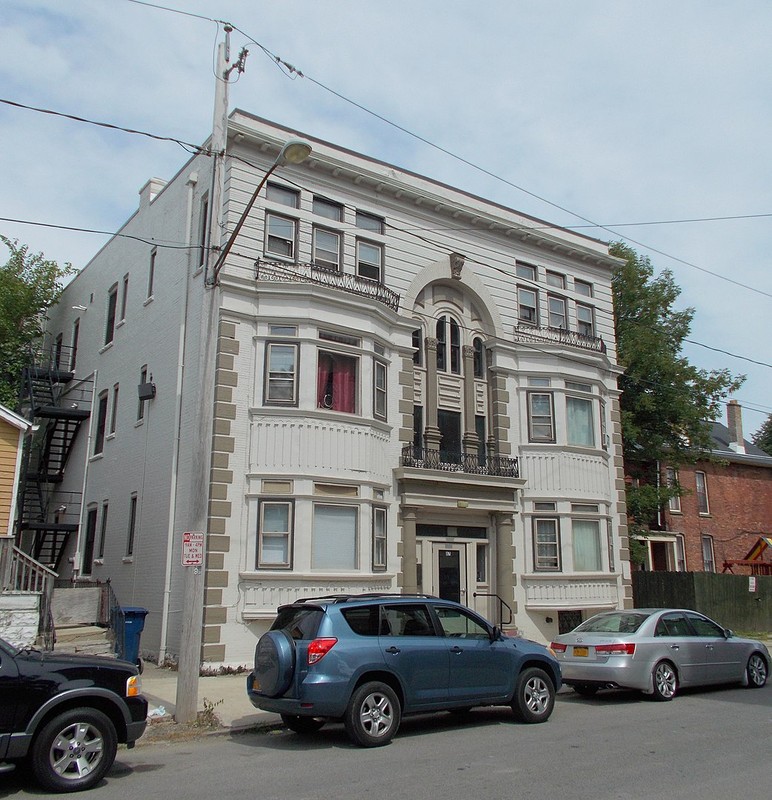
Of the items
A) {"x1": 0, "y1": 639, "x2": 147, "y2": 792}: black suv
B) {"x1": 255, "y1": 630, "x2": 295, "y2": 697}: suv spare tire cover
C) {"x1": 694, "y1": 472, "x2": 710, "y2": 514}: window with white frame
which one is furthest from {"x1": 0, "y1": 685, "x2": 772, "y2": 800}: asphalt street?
{"x1": 694, "y1": 472, "x2": 710, "y2": 514}: window with white frame

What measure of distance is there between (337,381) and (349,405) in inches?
24.5

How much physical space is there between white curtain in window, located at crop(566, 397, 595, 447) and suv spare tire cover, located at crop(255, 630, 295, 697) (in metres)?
14.3

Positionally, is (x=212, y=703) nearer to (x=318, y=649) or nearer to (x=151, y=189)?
(x=318, y=649)

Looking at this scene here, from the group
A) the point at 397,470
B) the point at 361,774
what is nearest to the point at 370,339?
the point at 397,470

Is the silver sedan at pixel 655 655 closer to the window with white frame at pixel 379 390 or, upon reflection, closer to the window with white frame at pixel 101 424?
the window with white frame at pixel 379 390

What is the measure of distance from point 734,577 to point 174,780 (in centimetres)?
2432

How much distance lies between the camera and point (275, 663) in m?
9.39

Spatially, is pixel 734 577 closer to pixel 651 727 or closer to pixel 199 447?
pixel 651 727

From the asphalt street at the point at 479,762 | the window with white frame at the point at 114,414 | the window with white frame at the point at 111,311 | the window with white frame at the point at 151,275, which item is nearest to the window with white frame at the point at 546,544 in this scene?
the asphalt street at the point at 479,762

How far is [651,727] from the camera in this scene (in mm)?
10273

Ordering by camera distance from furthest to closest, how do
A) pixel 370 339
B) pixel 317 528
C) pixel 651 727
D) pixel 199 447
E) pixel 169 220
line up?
pixel 169 220 → pixel 370 339 → pixel 317 528 → pixel 199 447 → pixel 651 727

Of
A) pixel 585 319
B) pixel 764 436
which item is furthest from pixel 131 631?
pixel 764 436

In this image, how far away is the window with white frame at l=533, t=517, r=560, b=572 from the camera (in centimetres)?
2117

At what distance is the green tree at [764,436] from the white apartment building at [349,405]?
145 feet
